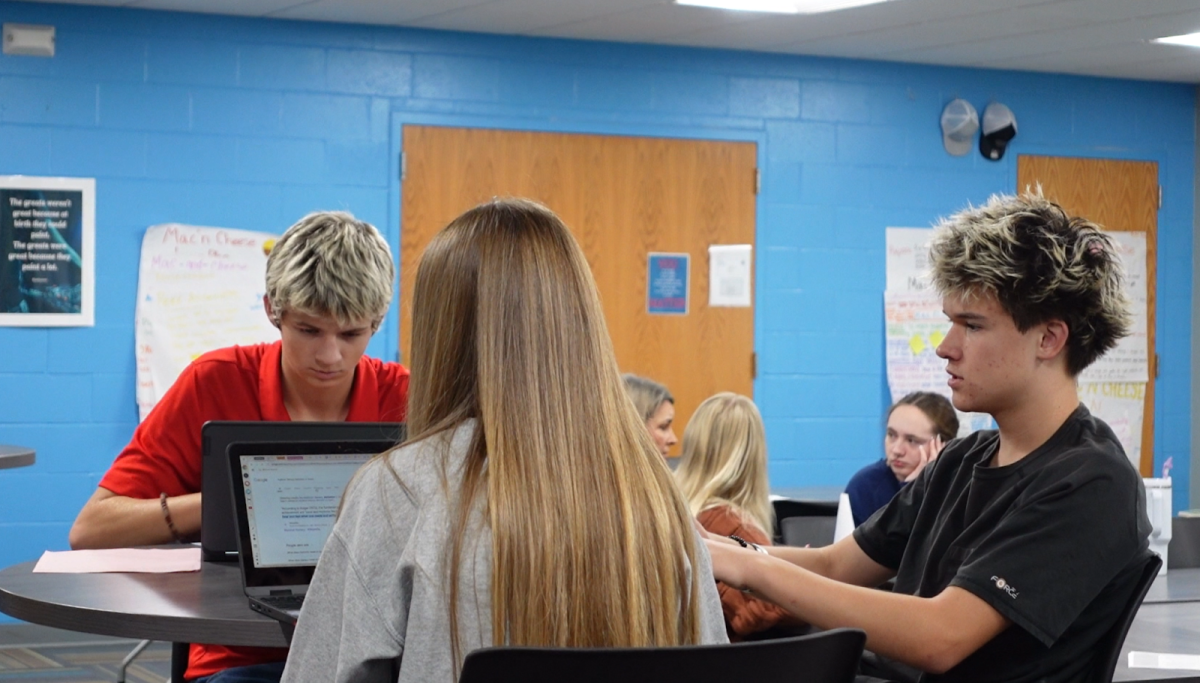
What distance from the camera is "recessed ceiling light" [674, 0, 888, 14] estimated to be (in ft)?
16.1

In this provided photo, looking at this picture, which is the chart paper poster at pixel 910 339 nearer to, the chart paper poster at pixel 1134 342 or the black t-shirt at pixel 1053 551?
the chart paper poster at pixel 1134 342

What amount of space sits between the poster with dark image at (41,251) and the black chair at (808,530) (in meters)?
2.98

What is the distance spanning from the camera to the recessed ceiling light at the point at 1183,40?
5.55 meters

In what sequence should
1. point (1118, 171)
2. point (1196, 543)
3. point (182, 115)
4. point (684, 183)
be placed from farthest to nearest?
point (1118, 171), point (684, 183), point (182, 115), point (1196, 543)

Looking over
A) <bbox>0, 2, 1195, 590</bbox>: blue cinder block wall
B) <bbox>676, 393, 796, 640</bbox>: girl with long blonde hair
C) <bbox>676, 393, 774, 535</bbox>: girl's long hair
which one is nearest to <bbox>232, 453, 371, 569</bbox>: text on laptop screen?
<bbox>676, 393, 796, 640</bbox>: girl with long blonde hair

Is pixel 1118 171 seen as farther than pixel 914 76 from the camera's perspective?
Yes

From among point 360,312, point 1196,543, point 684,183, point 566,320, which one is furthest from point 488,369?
point 684,183

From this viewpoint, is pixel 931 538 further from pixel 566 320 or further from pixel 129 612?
pixel 129 612

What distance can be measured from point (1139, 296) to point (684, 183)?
2.54 meters

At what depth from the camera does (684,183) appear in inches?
225

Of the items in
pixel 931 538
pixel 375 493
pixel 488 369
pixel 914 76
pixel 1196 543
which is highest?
pixel 914 76

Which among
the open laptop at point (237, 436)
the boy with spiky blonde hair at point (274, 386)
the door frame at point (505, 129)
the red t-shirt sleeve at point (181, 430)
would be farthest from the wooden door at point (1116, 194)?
the open laptop at point (237, 436)

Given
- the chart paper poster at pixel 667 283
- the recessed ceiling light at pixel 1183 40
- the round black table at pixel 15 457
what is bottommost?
the round black table at pixel 15 457

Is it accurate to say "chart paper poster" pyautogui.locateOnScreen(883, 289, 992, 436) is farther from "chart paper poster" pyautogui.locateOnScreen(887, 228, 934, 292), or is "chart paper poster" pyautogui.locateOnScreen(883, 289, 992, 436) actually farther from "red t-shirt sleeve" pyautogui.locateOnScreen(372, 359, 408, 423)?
"red t-shirt sleeve" pyautogui.locateOnScreen(372, 359, 408, 423)
